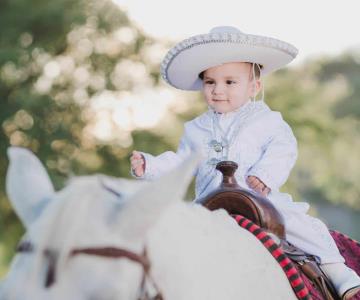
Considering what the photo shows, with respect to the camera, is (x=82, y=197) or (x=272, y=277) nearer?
(x=82, y=197)

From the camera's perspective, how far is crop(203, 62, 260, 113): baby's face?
291cm

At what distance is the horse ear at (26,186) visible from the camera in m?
1.66

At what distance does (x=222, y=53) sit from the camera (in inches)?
110

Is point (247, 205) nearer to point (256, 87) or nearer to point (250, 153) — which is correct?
point (250, 153)

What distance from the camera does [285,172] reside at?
2758 millimetres

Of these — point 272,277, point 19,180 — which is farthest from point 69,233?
point 272,277

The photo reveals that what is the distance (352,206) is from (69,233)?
33.1 m

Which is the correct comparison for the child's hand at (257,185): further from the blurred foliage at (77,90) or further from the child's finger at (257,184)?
the blurred foliage at (77,90)

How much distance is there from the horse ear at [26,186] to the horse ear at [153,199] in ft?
0.80

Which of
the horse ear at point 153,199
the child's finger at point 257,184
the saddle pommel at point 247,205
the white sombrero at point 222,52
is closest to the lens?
the horse ear at point 153,199

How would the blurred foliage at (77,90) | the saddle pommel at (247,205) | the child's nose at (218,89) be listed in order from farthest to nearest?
the blurred foliage at (77,90)
the child's nose at (218,89)
the saddle pommel at (247,205)

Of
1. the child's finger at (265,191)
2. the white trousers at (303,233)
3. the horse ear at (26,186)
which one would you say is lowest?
the white trousers at (303,233)

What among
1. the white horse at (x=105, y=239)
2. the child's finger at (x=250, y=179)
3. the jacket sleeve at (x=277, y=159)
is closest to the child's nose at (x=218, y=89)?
the jacket sleeve at (x=277, y=159)

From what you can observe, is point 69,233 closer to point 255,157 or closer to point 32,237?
point 32,237
